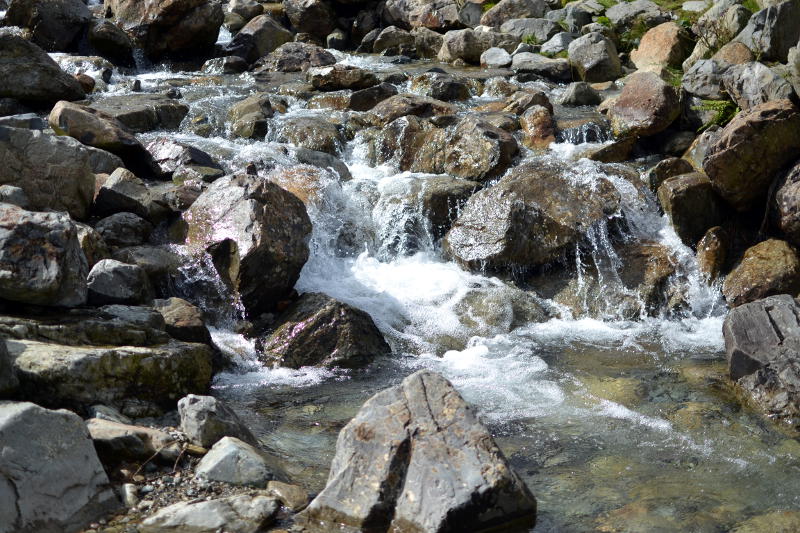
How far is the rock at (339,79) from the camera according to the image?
16.4 m

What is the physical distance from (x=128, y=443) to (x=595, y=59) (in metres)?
14.3

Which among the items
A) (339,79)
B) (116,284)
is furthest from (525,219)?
(339,79)

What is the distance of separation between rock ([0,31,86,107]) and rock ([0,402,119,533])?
10273mm

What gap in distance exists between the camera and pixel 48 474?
4656 mm

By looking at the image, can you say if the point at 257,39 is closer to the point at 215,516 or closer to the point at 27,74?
the point at 27,74

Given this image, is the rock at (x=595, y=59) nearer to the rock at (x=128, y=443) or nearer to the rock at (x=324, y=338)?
the rock at (x=324, y=338)

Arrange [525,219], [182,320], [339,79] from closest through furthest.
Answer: [182,320] < [525,219] < [339,79]

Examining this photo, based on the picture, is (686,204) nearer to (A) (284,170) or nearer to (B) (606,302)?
(B) (606,302)

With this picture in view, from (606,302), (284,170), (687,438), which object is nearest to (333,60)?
(284,170)

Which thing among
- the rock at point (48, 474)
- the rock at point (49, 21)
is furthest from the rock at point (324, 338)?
the rock at point (49, 21)

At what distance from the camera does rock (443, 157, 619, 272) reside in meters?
10.3

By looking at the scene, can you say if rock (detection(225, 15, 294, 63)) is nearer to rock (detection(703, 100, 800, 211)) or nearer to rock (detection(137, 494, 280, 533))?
rock (detection(703, 100, 800, 211))

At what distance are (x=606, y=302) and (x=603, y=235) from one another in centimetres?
106

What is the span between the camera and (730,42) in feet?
52.5
